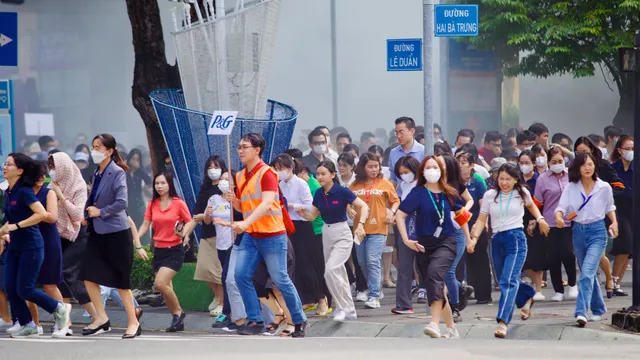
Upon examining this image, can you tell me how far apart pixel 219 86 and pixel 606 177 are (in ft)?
14.2

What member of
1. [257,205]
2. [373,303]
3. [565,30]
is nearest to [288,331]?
[257,205]

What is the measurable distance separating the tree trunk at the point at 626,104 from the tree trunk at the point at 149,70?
938 centimetres

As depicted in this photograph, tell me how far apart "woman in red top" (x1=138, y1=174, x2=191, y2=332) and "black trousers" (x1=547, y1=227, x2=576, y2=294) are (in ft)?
13.3

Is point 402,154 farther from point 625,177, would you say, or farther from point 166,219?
point 166,219

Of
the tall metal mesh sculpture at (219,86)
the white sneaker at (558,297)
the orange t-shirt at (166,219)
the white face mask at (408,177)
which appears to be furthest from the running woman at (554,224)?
the orange t-shirt at (166,219)

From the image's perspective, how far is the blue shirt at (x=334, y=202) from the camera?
486 inches

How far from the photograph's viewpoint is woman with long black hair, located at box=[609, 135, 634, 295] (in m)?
13.8

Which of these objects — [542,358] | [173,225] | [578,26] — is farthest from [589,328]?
[578,26]

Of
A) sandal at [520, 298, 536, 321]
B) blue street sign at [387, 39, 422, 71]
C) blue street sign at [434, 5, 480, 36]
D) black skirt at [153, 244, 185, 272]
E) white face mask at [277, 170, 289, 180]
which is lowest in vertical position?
sandal at [520, 298, 536, 321]

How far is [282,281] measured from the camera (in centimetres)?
1105

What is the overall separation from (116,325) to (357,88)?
10.6m

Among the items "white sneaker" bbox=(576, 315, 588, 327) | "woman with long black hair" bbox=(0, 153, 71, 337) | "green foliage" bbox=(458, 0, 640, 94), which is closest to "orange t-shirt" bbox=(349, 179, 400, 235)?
"white sneaker" bbox=(576, 315, 588, 327)

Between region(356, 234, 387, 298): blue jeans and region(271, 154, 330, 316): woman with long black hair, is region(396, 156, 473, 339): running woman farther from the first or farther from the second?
region(356, 234, 387, 298): blue jeans

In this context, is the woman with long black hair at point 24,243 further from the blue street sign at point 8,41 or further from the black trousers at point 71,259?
the blue street sign at point 8,41
